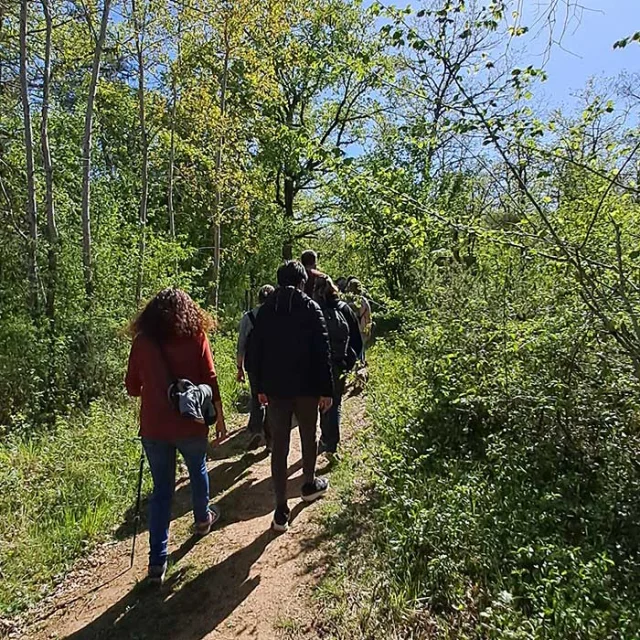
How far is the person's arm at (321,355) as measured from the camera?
3691 mm

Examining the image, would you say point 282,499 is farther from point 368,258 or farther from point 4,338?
point 368,258

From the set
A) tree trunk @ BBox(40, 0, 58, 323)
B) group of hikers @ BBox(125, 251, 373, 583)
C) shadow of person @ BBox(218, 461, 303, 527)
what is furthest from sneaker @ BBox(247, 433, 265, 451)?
tree trunk @ BBox(40, 0, 58, 323)

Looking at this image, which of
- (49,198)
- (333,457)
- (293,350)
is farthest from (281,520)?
(49,198)

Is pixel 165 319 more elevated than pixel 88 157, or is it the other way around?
pixel 88 157

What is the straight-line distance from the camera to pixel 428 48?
322 cm

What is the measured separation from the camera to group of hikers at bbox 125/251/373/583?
3.35 meters

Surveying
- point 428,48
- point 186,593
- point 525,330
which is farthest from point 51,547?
point 428,48

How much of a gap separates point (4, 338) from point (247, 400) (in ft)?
11.4

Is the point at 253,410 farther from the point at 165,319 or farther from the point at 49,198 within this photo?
the point at 49,198

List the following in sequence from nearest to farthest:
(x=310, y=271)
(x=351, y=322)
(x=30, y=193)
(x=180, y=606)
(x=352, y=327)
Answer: (x=180, y=606), (x=310, y=271), (x=351, y=322), (x=352, y=327), (x=30, y=193)

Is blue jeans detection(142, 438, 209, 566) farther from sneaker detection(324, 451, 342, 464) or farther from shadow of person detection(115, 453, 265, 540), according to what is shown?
sneaker detection(324, 451, 342, 464)

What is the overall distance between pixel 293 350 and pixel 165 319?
935mm

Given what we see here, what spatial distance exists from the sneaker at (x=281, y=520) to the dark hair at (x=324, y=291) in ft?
6.53

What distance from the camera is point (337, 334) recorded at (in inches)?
192
